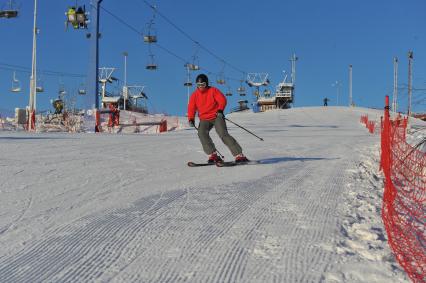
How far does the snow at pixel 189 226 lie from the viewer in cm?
262

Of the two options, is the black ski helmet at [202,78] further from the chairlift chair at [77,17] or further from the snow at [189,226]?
the chairlift chair at [77,17]

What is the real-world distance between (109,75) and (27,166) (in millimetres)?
52921

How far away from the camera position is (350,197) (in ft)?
15.9

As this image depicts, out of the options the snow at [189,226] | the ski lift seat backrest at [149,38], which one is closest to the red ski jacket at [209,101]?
the snow at [189,226]

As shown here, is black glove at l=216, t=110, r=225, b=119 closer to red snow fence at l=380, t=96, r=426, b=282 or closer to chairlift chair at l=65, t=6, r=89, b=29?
red snow fence at l=380, t=96, r=426, b=282

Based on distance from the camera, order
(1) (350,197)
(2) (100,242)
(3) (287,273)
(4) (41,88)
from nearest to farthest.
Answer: (3) (287,273), (2) (100,242), (1) (350,197), (4) (41,88)

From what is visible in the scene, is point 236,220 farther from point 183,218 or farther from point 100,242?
point 100,242

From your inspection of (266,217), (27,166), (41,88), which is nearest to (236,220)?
(266,217)

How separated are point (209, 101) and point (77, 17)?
19232 mm

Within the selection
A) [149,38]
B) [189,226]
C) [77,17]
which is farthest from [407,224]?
[149,38]

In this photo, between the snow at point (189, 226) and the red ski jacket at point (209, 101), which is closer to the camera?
the snow at point (189, 226)

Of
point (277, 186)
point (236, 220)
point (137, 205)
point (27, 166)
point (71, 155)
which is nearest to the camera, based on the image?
point (236, 220)

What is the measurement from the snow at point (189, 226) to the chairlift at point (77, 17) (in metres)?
19.8

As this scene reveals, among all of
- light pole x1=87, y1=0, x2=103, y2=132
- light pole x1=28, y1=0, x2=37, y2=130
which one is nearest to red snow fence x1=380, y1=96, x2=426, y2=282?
light pole x1=87, y1=0, x2=103, y2=132
